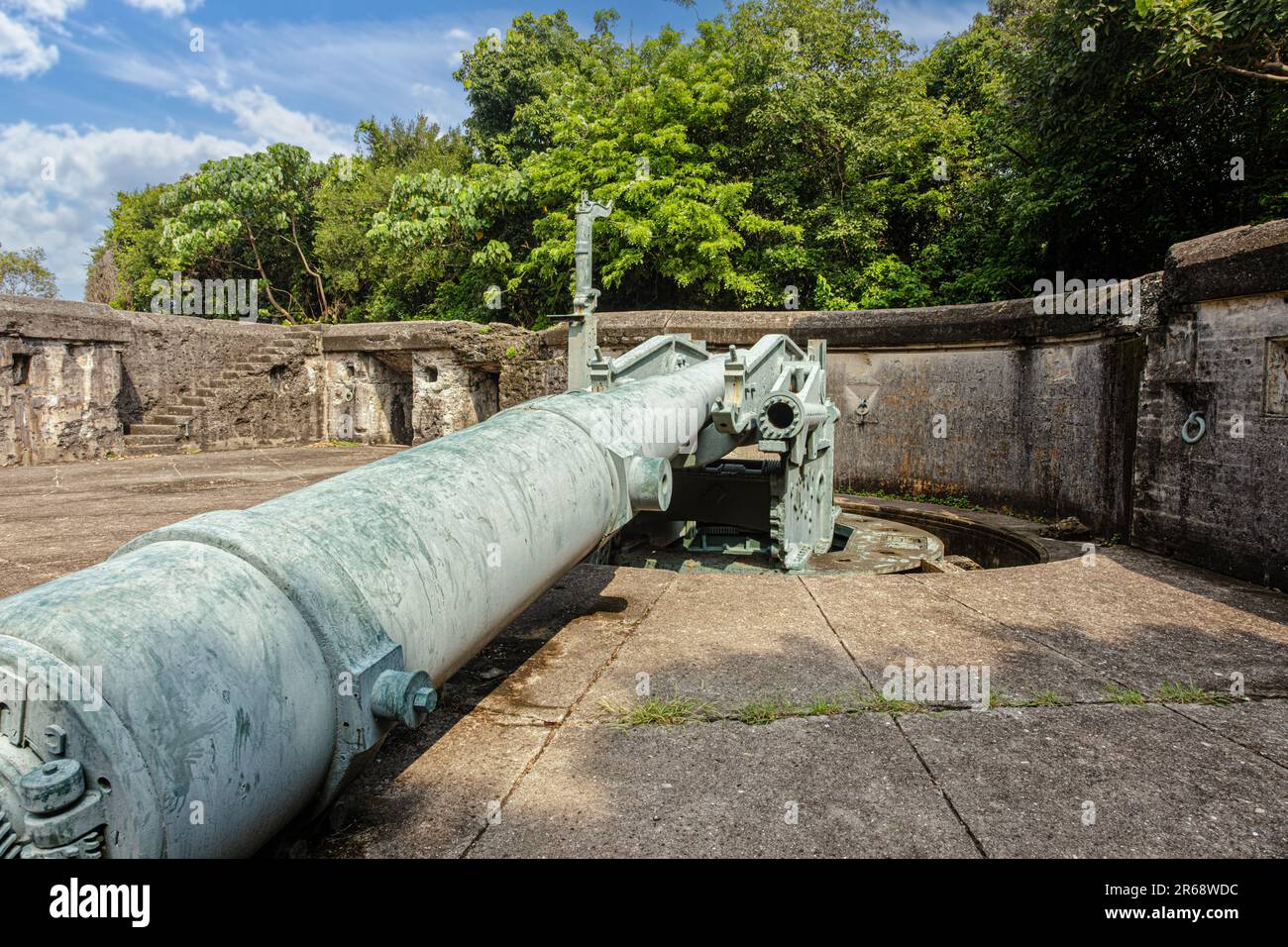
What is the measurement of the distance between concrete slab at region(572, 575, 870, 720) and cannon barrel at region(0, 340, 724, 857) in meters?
0.70

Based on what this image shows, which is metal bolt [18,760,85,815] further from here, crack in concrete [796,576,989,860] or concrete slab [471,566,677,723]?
crack in concrete [796,576,989,860]

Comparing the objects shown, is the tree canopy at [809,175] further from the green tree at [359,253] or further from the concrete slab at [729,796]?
the concrete slab at [729,796]

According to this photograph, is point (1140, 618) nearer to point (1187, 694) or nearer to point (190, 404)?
point (1187, 694)

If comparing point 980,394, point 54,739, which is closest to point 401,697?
point 54,739

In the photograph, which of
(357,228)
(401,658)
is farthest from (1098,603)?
(357,228)

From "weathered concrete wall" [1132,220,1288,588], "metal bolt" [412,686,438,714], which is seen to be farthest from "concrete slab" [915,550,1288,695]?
"metal bolt" [412,686,438,714]

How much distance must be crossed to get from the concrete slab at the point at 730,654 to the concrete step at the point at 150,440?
9.02 meters

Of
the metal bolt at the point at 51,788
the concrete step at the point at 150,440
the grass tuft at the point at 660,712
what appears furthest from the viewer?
the concrete step at the point at 150,440

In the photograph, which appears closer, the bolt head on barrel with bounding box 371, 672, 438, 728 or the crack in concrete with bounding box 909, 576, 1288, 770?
the bolt head on barrel with bounding box 371, 672, 438, 728

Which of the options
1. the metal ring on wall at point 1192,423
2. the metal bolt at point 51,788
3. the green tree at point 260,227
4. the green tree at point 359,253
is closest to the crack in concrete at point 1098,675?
the metal ring on wall at point 1192,423

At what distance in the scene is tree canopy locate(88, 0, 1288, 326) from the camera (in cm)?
977

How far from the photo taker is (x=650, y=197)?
13.7m

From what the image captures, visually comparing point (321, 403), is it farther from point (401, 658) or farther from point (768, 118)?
point (401, 658)

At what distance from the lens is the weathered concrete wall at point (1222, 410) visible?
421cm
